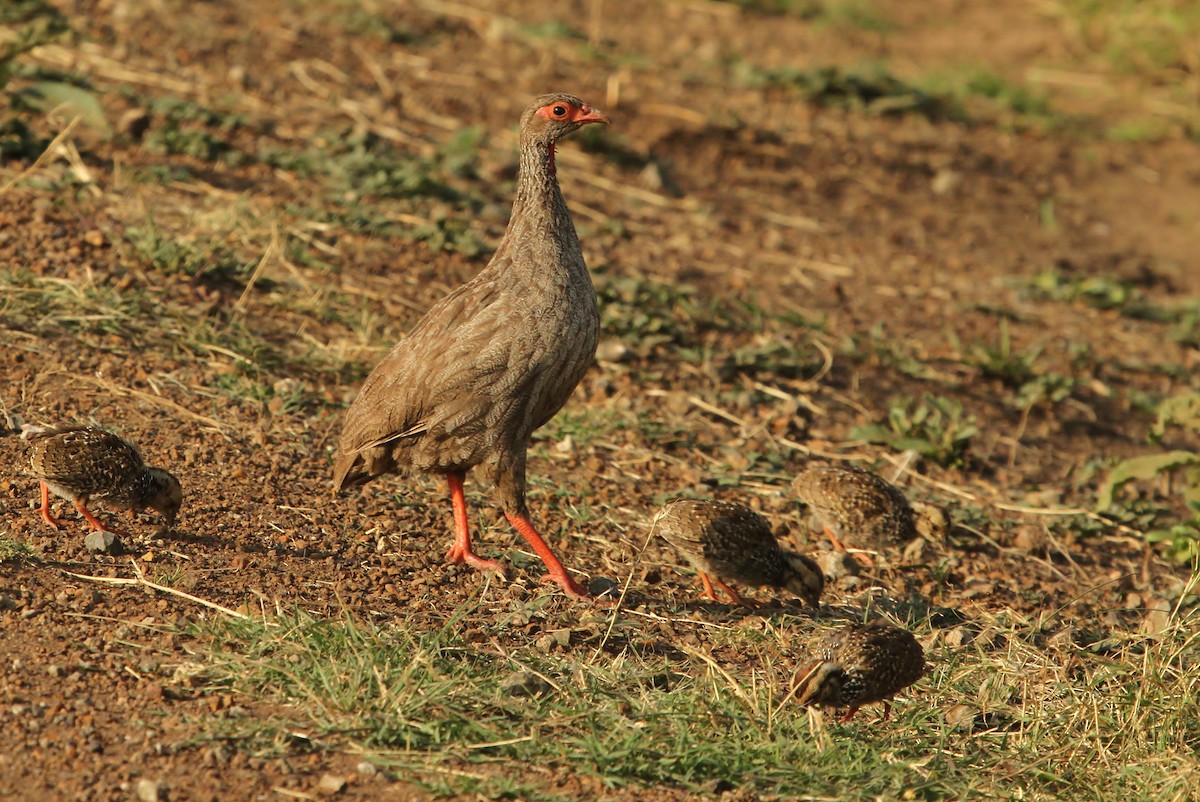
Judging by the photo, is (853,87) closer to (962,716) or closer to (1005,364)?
(1005,364)

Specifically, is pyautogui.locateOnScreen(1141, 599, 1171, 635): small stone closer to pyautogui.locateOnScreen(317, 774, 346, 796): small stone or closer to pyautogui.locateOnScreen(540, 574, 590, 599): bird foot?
pyautogui.locateOnScreen(540, 574, 590, 599): bird foot

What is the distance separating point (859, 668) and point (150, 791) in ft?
7.90

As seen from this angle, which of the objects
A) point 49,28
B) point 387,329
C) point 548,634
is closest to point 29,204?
point 49,28

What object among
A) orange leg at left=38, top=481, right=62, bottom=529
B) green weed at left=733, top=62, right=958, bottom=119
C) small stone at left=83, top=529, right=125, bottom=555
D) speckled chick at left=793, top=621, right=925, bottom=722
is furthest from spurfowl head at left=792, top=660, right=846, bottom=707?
green weed at left=733, top=62, right=958, bottom=119

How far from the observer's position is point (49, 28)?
8.88 m

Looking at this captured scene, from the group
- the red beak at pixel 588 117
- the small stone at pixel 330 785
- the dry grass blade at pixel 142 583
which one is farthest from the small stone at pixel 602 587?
the red beak at pixel 588 117

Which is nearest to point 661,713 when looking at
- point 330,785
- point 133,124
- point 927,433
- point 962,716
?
point 330,785

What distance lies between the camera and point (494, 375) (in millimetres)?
6047

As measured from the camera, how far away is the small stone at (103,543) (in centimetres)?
580

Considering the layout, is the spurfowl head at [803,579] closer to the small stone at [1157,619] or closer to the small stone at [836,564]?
the small stone at [836,564]

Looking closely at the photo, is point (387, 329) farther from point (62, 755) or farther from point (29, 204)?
point (62, 755)

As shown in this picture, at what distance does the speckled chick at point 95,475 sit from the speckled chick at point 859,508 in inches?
119

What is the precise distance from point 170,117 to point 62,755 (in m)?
6.07

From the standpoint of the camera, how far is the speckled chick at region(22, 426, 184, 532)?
5.77 m
